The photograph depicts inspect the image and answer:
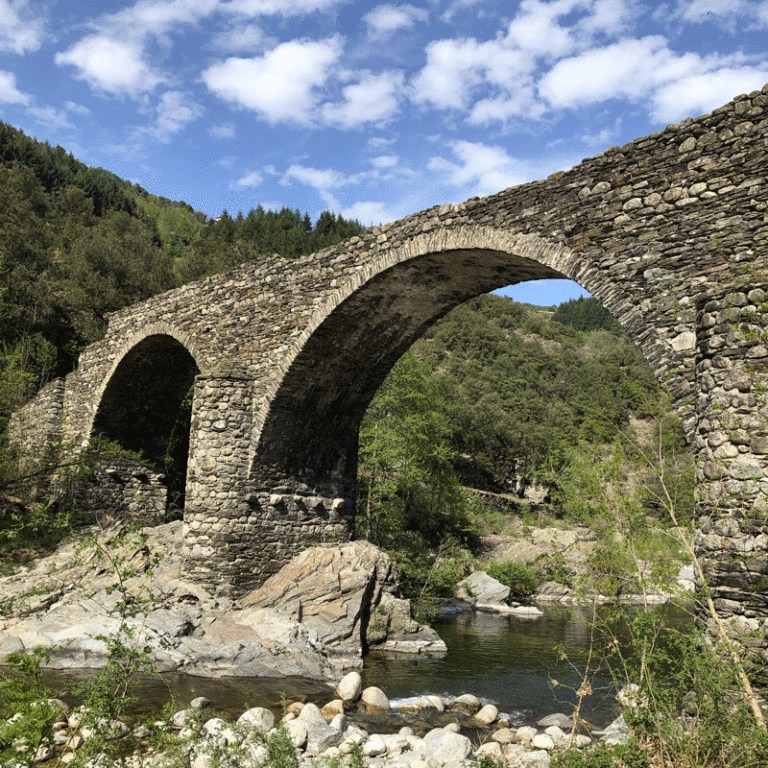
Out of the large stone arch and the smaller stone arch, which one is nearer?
the large stone arch

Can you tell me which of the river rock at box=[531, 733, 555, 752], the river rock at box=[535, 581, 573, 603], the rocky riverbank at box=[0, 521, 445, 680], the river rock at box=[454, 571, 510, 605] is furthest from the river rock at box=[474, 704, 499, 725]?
the river rock at box=[535, 581, 573, 603]

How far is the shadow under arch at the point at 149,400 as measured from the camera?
13547mm

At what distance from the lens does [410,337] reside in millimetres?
10820

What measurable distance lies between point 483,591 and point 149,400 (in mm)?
10223

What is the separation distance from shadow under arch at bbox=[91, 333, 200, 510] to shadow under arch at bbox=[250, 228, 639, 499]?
3.83 m

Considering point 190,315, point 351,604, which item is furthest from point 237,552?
point 190,315

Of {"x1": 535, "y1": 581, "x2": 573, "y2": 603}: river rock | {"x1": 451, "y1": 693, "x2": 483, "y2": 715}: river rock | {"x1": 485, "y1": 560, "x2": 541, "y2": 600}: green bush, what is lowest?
{"x1": 535, "y1": 581, "x2": 573, "y2": 603}: river rock

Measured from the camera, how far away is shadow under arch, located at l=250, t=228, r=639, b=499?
324 inches

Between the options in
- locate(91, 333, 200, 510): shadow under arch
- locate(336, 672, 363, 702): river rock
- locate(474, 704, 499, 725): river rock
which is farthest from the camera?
locate(91, 333, 200, 510): shadow under arch

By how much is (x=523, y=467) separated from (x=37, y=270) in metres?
27.6

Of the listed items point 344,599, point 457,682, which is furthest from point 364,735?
point 344,599

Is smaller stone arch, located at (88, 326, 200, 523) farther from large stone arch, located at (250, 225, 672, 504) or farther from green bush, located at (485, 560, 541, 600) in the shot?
green bush, located at (485, 560, 541, 600)

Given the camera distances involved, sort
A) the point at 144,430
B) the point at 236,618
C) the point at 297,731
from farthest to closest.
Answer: the point at 144,430, the point at 236,618, the point at 297,731

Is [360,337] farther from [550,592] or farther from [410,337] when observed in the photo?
[550,592]
